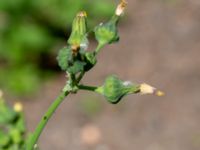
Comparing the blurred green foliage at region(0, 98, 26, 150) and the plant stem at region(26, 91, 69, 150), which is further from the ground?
the blurred green foliage at region(0, 98, 26, 150)

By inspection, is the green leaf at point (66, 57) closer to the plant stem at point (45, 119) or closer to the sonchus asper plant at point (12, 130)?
the plant stem at point (45, 119)

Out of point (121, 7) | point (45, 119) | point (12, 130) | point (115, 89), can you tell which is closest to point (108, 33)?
point (121, 7)

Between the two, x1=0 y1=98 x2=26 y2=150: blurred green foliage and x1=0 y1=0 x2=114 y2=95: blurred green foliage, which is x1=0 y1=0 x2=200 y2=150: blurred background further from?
x1=0 y1=98 x2=26 y2=150: blurred green foliage

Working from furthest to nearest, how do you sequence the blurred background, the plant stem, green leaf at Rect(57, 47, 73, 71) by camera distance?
the blurred background < the plant stem < green leaf at Rect(57, 47, 73, 71)

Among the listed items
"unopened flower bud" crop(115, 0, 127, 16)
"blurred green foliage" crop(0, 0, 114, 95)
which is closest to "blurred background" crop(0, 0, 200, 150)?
"blurred green foliage" crop(0, 0, 114, 95)

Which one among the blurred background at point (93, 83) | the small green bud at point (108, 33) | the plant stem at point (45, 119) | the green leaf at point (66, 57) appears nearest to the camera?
the green leaf at point (66, 57)

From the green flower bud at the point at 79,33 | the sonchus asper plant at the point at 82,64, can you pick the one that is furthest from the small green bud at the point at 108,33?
the green flower bud at the point at 79,33
